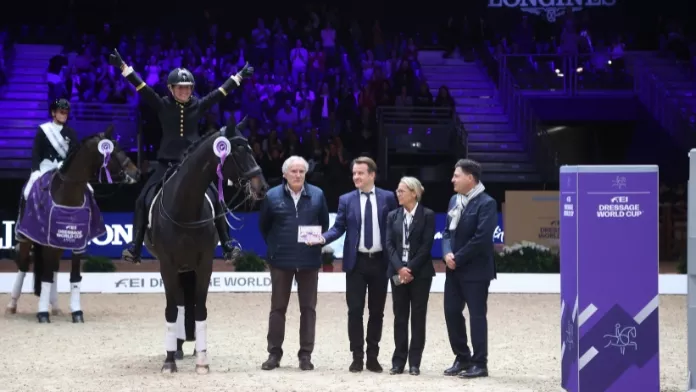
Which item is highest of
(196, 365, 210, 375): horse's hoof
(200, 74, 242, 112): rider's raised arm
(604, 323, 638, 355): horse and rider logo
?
(200, 74, 242, 112): rider's raised arm

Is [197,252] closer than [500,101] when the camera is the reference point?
Yes

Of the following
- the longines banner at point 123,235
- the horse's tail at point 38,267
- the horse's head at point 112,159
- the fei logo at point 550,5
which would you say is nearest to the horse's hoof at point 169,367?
the horse's head at point 112,159

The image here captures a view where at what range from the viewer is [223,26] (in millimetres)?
25531

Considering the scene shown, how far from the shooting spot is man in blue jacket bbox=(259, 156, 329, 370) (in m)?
8.85

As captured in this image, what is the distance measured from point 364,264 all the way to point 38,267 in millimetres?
5694

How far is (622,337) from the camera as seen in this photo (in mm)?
7137

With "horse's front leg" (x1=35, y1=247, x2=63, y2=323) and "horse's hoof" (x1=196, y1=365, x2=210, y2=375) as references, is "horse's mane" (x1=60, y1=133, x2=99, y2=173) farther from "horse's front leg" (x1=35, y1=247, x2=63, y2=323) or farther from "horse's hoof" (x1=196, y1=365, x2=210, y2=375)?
"horse's hoof" (x1=196, y1=365, x2=210, y2=375)

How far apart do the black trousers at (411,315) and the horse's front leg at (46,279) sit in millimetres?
5115

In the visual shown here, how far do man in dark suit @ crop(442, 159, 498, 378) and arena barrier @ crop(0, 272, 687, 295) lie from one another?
6656mm

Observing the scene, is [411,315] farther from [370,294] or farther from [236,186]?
[236,186]

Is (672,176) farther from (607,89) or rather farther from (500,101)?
(500,101)

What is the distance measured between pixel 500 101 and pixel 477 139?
1475 millimetres

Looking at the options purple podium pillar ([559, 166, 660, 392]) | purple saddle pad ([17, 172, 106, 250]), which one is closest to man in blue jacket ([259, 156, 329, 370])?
purple podium pillar ([559, 166, 660, 392])

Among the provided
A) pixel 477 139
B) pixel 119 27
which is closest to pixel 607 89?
pixel 477 139
